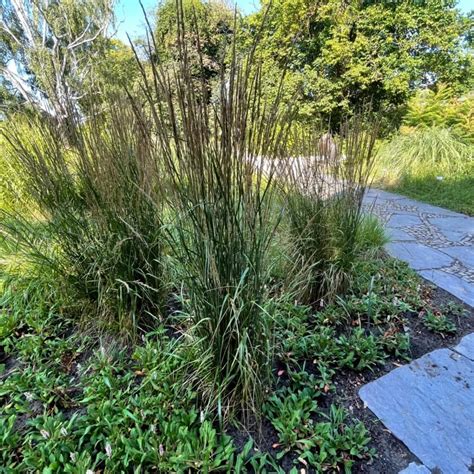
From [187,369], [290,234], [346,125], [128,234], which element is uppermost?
[346,125]

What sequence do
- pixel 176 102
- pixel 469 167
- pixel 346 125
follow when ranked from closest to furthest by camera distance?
pixel 176 102, pixel 346 125, pixel 469 167

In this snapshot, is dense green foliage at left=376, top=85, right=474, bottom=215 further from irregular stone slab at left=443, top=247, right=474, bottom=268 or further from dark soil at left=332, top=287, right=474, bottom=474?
dark soil at left=332, top=287, right=474, bottom=474

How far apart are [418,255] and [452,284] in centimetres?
50

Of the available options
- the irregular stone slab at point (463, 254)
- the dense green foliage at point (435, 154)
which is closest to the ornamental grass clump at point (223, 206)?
the irregular stone slab at point (463, 254)

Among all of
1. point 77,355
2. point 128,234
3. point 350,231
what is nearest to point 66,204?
point 128,234

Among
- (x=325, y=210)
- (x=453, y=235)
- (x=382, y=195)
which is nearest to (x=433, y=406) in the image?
(x=325, y=210)

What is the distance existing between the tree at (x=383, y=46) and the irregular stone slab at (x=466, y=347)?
5.39 meters

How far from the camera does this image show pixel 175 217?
104cm

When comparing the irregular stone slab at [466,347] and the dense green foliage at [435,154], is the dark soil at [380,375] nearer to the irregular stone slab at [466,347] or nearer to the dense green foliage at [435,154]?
the irregular stone slab at [466,347]

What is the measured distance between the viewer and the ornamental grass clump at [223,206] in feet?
2.73

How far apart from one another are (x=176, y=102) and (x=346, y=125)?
3.86 ft

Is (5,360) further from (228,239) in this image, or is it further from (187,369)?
(228,239)

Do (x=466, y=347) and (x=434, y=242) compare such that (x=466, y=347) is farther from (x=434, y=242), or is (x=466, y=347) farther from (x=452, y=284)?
(x=434, y=242)

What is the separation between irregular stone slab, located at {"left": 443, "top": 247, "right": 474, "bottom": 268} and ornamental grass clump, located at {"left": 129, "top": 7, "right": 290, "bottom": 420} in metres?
2.12
